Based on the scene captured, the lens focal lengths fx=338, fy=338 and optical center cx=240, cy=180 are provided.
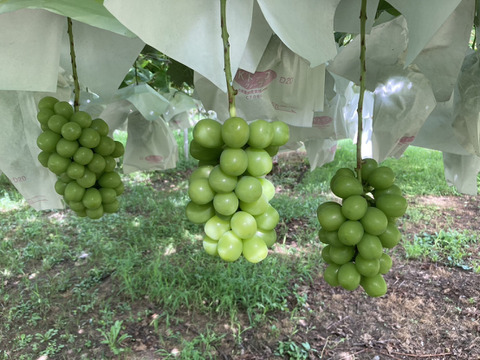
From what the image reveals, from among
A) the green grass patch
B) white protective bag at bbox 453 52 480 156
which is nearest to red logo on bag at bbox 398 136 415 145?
white protective bag at bbox 453 52 480 156

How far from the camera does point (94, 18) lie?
698mm

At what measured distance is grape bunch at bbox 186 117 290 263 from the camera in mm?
560

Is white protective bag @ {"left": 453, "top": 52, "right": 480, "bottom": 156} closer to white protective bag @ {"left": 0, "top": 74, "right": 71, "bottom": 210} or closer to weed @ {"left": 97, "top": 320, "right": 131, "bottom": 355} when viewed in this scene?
white protective bag @ {"left": 0, "top": 74, "right": 71, "bottom": 210}

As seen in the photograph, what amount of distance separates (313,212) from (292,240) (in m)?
0.69

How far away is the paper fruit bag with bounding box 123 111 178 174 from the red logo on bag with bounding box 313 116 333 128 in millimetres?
1200

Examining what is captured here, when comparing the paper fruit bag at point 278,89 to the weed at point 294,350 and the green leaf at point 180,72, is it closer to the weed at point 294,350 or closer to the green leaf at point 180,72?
the green leaf at point 180,72

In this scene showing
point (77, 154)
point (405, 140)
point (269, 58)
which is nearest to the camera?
point (77, 154)

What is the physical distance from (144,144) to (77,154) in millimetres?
1647

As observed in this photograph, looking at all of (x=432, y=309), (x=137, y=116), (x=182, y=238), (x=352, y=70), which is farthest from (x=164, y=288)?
(x=352, y=70)

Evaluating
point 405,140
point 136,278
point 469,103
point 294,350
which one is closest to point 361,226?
point 469,103

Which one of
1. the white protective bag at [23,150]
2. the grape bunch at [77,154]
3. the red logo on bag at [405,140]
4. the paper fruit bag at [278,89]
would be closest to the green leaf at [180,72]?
the paper fruit bag at [278,89]

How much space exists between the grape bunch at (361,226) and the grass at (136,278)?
1.90m

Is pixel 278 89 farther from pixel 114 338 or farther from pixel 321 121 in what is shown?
pixel 114 338

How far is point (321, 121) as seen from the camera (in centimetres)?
193
